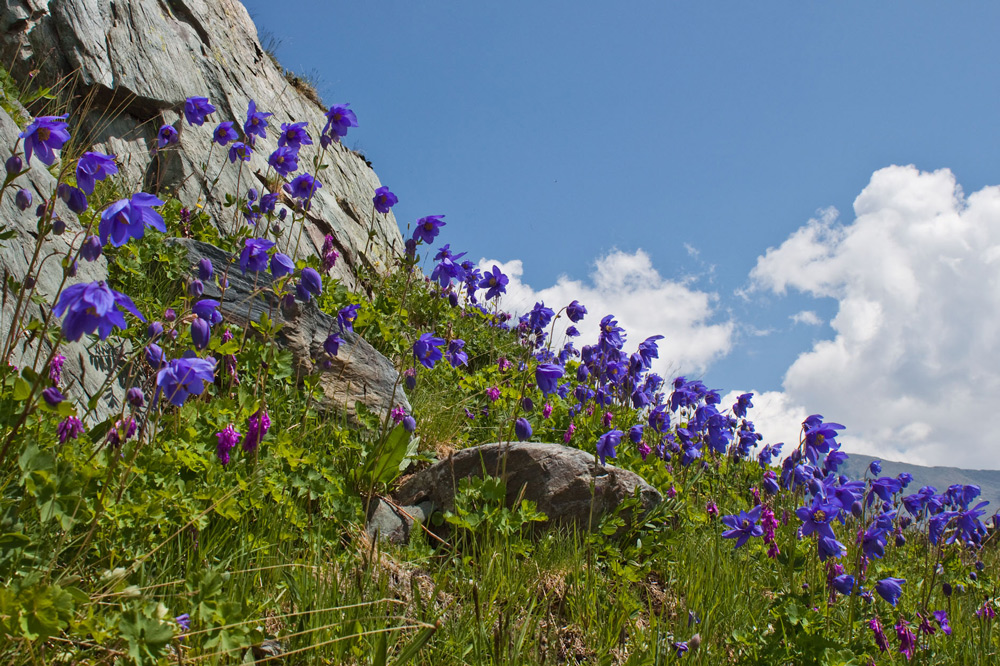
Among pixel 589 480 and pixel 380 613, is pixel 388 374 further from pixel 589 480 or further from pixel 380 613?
pixel 380 613

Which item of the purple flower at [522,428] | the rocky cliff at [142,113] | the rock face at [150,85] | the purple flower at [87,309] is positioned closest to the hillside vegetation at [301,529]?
the purple flower at [87,309]

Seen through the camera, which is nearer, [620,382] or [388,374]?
[388,374]

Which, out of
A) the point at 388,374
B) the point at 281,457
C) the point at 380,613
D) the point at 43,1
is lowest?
the point at 380,613

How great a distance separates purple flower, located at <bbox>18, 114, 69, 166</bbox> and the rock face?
10.6ft

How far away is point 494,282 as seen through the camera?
22.8 ft

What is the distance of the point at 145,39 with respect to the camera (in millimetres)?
8344

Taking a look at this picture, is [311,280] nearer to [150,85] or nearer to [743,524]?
[743,524]

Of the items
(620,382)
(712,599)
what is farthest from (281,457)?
(620,382)

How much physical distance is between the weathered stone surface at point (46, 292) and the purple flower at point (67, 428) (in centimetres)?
67

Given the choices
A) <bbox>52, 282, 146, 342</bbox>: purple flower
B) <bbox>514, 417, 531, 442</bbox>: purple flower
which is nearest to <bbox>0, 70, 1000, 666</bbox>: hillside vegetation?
<bbox>52, 282, 146, 342</bbox>: purple flower

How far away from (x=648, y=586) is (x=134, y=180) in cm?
659

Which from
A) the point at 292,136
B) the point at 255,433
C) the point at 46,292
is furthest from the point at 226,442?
the point at 292,136

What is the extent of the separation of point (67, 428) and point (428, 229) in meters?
2.82

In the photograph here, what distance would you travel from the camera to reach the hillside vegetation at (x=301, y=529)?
204cm
